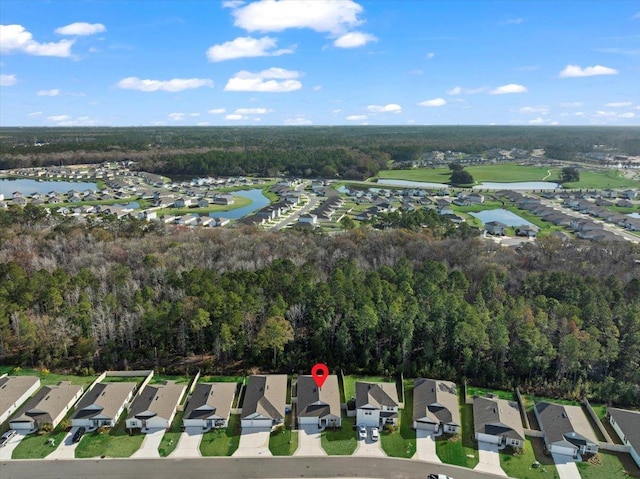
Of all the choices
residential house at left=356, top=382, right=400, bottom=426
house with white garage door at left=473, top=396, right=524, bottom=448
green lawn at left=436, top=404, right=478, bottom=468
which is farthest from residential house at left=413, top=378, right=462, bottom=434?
residential house at left=356, top=382, right=400, bottom=426

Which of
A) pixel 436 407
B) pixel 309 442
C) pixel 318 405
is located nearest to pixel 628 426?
pixel 436 407

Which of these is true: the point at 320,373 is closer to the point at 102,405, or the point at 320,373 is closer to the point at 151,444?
the point at 151,444

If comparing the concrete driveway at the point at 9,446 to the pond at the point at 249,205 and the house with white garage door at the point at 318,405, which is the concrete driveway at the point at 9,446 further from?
the pond at the point at 249,205

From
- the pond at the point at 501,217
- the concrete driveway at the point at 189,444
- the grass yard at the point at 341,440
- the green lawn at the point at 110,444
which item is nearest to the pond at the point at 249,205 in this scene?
the pond at the point at 501,217

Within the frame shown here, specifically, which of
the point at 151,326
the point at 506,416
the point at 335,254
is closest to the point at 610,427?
the point at 506,416

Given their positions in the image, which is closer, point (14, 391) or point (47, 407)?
point (47, 407)

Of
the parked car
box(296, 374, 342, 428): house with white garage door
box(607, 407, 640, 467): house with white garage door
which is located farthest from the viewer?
box(296, 374, 342, 428): house with white garage door

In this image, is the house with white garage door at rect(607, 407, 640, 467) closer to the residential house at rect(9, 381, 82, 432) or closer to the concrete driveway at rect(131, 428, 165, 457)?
the concrete driveway at rect(131, 428, 165, 457)
